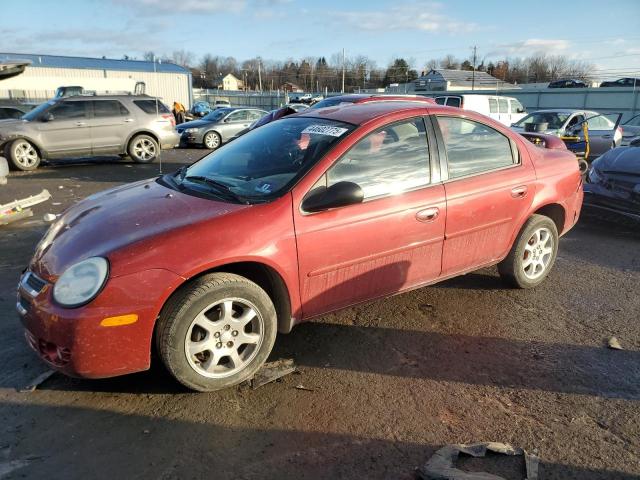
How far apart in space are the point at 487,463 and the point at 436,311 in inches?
69.0

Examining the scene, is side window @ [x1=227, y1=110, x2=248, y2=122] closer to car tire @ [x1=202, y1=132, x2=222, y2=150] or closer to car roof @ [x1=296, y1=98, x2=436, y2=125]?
car tire @ [x1=202, y1=132, x2=222, y2=150]

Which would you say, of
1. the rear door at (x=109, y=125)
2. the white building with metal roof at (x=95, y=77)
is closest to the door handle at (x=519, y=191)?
the rear door at (x=109, y=125)

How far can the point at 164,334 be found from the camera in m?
2.70

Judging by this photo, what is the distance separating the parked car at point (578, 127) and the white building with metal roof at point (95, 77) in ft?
105

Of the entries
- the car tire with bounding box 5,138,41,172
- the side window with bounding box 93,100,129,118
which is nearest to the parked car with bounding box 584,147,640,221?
the side window with bounding box 93,100,129,118

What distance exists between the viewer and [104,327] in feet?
8.48

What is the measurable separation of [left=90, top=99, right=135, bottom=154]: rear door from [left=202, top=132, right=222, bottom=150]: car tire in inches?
172

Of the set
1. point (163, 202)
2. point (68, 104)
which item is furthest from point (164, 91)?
point (163, 202)

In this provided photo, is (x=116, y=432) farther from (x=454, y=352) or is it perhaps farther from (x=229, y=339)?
(x=454, y=352)

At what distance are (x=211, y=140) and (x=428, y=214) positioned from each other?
1440 cm

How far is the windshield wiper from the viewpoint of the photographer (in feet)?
10.3

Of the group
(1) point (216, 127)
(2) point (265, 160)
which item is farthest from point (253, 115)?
(2) point (265, 160)

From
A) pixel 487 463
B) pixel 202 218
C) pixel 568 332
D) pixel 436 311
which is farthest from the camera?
pixel 436 311

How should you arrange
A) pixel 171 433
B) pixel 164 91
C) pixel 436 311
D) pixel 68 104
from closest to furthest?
pixel 171 433
pixel 436 311
pixel 68 104
pixel 164 91
